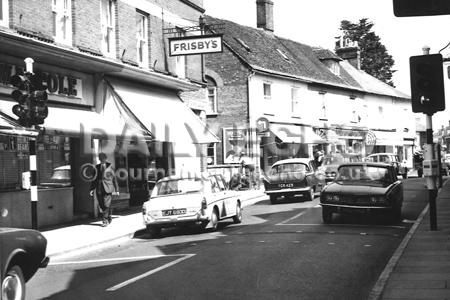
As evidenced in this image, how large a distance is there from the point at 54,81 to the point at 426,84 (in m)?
10.1

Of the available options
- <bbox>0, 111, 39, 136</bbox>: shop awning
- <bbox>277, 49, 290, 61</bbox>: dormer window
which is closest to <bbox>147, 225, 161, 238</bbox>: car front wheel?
<bbox>0, 111, 39, 136</bbox>: shop awning

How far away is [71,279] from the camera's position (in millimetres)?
8875

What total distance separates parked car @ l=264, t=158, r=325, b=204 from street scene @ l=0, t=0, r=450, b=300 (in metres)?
0.06

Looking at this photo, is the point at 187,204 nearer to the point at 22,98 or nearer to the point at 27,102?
the point at 27,102

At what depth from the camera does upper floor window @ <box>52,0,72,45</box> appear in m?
16.8

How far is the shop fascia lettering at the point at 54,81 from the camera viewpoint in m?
14.5

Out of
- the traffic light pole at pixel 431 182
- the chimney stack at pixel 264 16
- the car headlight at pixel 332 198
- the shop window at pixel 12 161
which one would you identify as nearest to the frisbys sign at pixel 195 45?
the shop window at pixel 12 161

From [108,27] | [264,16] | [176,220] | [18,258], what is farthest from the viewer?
[264,16]

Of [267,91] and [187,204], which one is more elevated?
[267,91]

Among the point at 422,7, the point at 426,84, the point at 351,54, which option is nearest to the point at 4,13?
the point at 426,84

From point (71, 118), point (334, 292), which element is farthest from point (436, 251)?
point (71, 118)

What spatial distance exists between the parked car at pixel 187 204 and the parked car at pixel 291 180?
626cm

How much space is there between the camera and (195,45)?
68.1 feet

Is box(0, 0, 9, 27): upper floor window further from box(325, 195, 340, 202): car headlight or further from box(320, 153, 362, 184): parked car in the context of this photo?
box(320, 153, 362, 184): parked car
